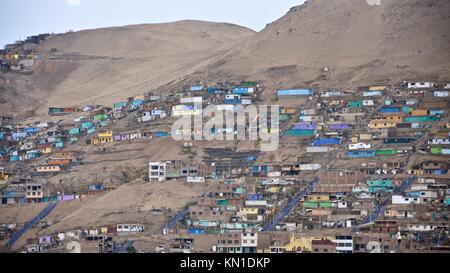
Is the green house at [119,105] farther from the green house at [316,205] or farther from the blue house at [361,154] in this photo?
the green house at [316,205]

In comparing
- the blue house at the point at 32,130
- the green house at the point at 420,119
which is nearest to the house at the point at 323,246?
the green house at the point at 420,119

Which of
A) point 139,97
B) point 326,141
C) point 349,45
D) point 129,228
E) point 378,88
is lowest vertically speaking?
point 129,228

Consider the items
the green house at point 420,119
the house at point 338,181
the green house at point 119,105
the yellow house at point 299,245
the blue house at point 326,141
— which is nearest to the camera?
the yellow house at point 299,245

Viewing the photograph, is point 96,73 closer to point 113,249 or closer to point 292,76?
point 292,76

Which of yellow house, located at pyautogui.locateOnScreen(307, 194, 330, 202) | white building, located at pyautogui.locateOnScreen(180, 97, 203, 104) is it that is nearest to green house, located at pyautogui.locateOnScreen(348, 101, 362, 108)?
white building, located at pyautogui.locateOnScreen(180, 97, 203, 104)

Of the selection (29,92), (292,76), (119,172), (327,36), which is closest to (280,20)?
(327,36)

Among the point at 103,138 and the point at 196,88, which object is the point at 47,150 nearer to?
the point at 103,138

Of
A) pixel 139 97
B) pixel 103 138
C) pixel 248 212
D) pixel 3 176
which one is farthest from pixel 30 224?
pixel 139 97
